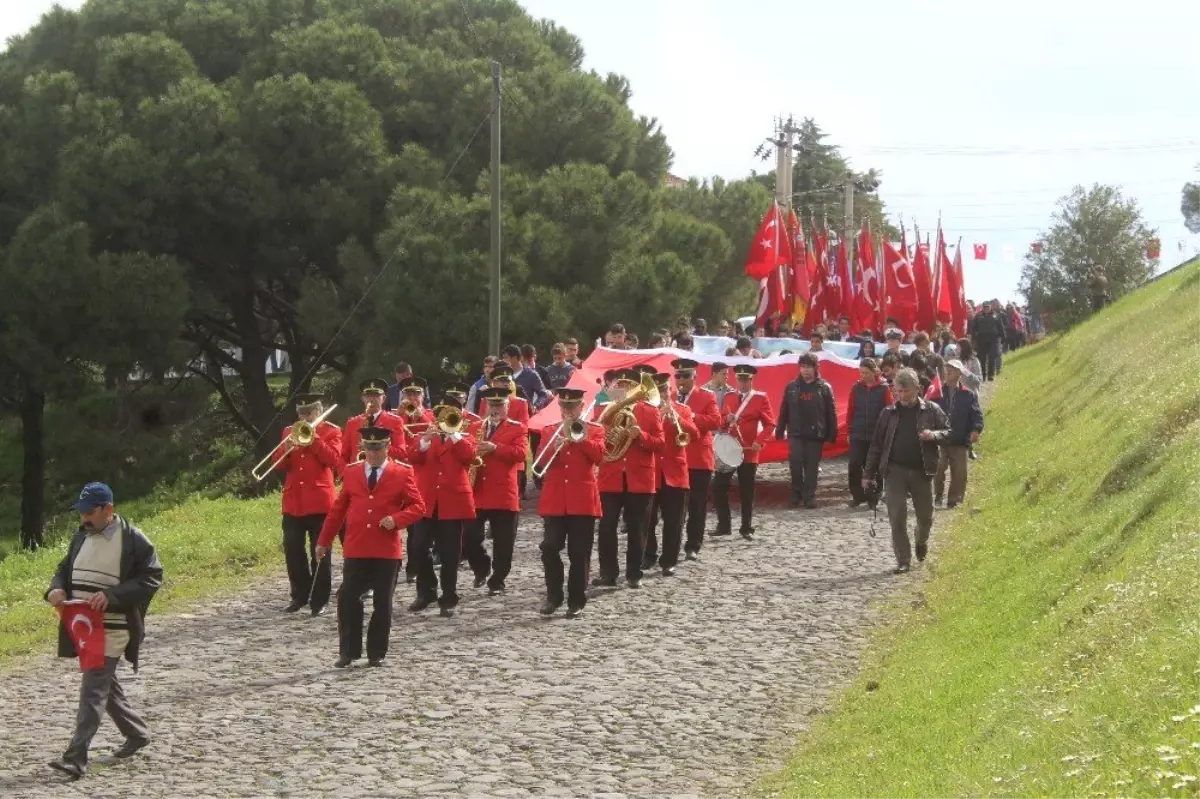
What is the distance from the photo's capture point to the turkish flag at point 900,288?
3547 centimetres

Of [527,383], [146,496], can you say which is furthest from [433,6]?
[527,383]

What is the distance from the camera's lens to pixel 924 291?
35.8 metres

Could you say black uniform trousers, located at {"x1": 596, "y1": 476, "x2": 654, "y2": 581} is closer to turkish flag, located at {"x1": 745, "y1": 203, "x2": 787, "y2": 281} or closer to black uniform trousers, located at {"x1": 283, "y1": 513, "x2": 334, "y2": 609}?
black uniform trousers, located at {"x1": 283, "y1": 513, "x2": 334, "y2": 609}

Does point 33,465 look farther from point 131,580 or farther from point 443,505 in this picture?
point 131,580

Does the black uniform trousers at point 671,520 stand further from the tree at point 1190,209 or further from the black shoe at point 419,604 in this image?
the tree at point 1190,209

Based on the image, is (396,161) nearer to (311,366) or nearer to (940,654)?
(311,366)

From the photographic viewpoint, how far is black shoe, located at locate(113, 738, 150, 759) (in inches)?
432

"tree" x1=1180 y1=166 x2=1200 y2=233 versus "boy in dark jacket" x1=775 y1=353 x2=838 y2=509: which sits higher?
"tree" x1=1180 y1=166 x2=1200 y2=233

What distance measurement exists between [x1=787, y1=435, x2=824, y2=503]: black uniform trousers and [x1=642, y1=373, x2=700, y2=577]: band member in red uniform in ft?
15.1

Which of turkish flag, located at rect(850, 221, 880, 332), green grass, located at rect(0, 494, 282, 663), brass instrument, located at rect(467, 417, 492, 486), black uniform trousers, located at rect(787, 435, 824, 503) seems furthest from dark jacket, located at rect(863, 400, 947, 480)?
turkish flag, located at rect(850, 221, 880, 332)

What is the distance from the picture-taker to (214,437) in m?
45.8

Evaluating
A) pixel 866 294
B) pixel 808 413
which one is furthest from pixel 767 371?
pixel 866 294

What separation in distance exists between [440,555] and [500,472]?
0.98 meters

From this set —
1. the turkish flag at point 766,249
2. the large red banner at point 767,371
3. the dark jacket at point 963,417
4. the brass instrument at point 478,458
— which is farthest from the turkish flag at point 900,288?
the brass instrument at point 478,458
